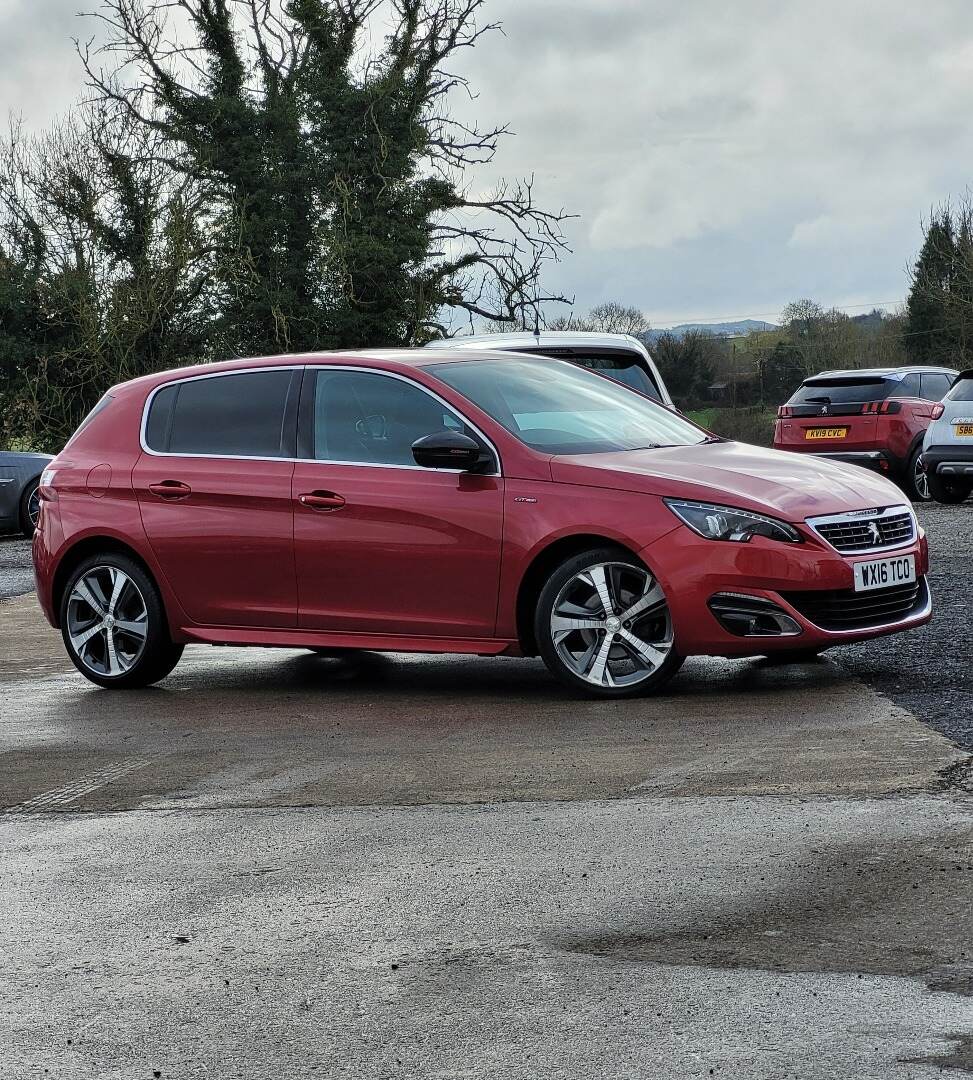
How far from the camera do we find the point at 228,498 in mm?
8922

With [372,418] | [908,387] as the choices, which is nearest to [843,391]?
[908,387]

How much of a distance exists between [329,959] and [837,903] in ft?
4.35

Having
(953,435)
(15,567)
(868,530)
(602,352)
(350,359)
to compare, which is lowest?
(15,567)

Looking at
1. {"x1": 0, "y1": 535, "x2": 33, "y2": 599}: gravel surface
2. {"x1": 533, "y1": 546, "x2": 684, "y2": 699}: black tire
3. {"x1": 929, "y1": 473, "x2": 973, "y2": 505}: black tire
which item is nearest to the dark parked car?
{"x1": 0, "y1": 535, "x2": 33, "y2": 599}: gravel surface

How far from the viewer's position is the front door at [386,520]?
8.23 m

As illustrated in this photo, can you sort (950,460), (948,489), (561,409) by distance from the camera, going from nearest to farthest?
(561,409)
(950,460)
(948,489)

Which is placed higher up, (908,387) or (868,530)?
(908,387)

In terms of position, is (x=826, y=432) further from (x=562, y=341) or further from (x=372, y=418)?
(x=372, y=418)

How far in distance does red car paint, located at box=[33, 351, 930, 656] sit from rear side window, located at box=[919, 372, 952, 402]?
14914 millimetres

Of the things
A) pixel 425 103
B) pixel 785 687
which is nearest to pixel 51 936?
pixel 785 687

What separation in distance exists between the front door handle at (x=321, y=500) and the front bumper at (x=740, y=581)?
5.22 ft

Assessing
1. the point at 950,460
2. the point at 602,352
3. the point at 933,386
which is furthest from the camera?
the point at 933,386

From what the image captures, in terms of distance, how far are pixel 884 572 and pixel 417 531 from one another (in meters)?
2.15

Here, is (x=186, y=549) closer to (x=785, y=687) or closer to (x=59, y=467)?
(x=59, y=467)
